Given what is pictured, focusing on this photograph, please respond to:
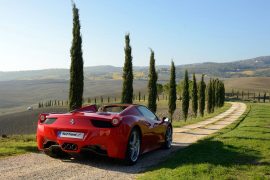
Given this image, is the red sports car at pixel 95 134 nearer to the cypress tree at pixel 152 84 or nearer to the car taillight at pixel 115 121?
the car taillight at pixel 115 121

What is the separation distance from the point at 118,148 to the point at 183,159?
1870 mm

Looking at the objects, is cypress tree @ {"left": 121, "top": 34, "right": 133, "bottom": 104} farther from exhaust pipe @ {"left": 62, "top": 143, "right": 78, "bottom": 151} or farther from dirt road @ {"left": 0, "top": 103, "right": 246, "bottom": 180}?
exhaust pipe @ {"left": 62, "top": 143, "right": 78, "bottom": 151}

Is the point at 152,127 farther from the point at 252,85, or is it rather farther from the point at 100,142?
the point at 252,85

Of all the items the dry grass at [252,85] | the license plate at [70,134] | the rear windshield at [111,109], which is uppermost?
the rear windshield at [111,109]

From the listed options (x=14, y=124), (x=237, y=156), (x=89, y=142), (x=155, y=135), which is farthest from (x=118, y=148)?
(x=14, y=124)

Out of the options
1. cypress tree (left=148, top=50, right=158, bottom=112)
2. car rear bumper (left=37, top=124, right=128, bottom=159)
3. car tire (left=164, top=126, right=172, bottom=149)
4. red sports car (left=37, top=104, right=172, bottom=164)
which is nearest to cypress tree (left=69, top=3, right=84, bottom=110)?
car tire (left=164, top=126, right=172, bottom=149)

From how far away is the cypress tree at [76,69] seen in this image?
19.7 m

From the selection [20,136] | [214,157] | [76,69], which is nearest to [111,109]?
[214,157]

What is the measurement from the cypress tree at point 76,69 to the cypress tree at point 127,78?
27.2 ft

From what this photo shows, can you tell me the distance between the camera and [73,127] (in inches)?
362

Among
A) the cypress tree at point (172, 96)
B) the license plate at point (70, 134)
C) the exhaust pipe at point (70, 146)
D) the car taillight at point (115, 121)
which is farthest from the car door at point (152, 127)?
the cypress tree at point (172, 96)

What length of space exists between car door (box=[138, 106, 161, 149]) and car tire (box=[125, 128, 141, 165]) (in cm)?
73

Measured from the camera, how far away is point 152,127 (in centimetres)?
1118

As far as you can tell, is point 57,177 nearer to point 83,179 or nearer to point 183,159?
point 83,179
